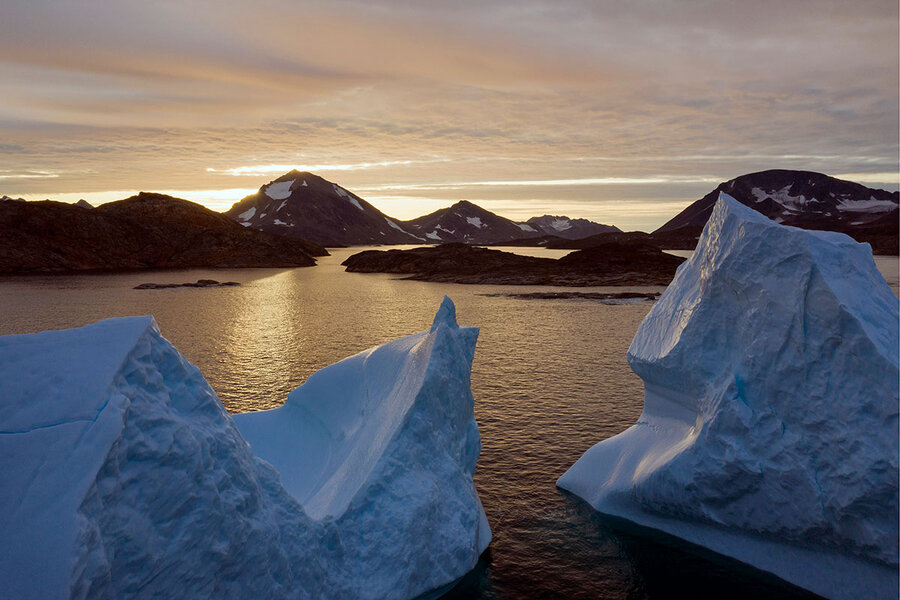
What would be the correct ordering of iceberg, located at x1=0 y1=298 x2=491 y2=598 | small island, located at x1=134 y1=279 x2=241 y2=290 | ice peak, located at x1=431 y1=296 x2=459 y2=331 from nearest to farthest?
iceberg, located at x1=0 y1=298 x2=491 y2=598 → ice peak, located at x1=431 y1=296 x2=459 y2=331 → small island, located at x1=134 y1=279 x2=241 y2=290

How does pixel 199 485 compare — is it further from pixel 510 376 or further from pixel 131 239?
pixel 131 239

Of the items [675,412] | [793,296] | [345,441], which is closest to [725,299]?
[793,296]

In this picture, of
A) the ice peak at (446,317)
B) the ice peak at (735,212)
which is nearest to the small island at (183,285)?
the ice peak at (446,317)

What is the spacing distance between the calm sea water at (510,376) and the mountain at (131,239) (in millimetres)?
27686

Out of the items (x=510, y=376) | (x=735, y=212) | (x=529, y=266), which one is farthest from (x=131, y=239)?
(x=735, y=212)

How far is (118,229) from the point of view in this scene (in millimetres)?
108938

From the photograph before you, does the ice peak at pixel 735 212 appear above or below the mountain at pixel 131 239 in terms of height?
below

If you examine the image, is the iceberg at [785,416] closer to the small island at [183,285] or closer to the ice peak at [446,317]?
the ice peak at [446,317]

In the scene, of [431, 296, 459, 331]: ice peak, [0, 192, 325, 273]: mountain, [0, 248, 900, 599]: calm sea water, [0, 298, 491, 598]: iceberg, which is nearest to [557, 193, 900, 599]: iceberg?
[0, 248, 900, 599]: calm sea water

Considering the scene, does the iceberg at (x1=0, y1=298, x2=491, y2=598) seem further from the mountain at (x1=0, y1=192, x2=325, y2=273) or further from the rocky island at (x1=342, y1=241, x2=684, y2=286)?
the mountain at (x1=0, y1=192, x2=325, y2=273)

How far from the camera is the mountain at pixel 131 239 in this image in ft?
309

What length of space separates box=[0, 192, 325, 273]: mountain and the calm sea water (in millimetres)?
27686

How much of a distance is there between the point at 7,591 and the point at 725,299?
11564 mm

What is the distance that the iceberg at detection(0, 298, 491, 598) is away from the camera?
506 centimetres
